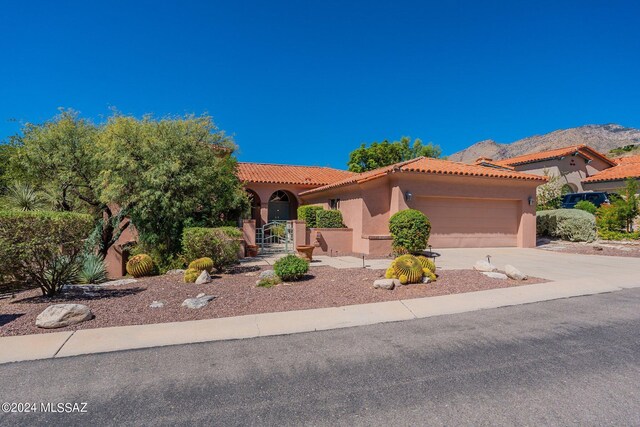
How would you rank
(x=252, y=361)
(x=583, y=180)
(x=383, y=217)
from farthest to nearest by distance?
(x=583, y=180) < (x=383, y=217) < (x=252, y=361)

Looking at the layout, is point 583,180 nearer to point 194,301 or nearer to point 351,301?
point 351,301

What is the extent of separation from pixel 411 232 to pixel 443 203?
4016 mm

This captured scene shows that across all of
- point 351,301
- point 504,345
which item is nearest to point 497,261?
point 351,301

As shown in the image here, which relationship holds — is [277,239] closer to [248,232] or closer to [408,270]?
[248,232]

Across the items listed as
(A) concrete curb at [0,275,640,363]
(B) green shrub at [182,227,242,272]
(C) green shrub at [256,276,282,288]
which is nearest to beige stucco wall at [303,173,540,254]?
(B) green shrub at [182,227,242,272]

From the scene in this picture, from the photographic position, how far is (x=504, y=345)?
4.84m

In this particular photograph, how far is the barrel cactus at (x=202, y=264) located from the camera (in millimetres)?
9508

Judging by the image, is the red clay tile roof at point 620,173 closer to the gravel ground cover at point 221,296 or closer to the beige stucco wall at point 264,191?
the beige stucco wall at point 264,191

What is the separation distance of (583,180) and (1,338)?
123ft

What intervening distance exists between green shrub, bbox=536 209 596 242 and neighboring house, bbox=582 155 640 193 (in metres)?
11.1

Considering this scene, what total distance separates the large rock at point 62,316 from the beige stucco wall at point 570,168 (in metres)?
33.9

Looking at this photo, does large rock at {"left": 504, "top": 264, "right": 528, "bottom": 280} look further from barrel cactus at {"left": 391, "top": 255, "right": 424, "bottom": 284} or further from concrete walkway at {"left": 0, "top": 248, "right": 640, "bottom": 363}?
barrel cactus at {"left": 391, "top": 255, "right": 424, "bottom": 284}

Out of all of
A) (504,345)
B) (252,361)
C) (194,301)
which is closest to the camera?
(252,361)

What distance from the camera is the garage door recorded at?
16.3 metres
